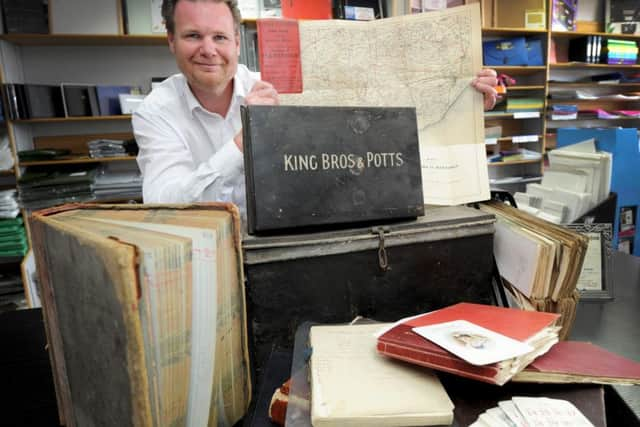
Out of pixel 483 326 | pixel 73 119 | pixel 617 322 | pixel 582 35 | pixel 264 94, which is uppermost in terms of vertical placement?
pixel 582 35

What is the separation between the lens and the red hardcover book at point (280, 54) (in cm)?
86

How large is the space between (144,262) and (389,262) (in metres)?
0.45

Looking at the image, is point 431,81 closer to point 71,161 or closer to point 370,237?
point 370,237

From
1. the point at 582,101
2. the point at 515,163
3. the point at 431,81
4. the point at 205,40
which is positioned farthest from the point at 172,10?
the point at 582,101

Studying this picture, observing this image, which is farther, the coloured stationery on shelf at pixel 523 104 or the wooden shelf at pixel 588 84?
the wooden shelf at pixel 588 84

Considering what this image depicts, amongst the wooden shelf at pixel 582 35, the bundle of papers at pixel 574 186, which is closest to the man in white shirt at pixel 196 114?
the bundle of papers at pixel 574 186

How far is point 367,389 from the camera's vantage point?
18.9 inches

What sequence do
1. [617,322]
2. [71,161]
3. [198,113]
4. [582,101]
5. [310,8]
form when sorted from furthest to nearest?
[582,101] < [71,161] < [310,8] < [198,113] < [617,322]

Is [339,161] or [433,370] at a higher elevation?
[339,161]

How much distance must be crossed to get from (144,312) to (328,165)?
41cm

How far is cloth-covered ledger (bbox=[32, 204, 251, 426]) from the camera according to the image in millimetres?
384

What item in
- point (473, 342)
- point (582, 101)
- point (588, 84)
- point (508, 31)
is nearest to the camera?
point (473, 342)

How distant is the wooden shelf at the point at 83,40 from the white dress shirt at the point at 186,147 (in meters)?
1.69

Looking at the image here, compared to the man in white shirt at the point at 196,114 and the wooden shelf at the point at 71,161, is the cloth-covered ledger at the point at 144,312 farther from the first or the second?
the wooden shelf at the point at 71,161
